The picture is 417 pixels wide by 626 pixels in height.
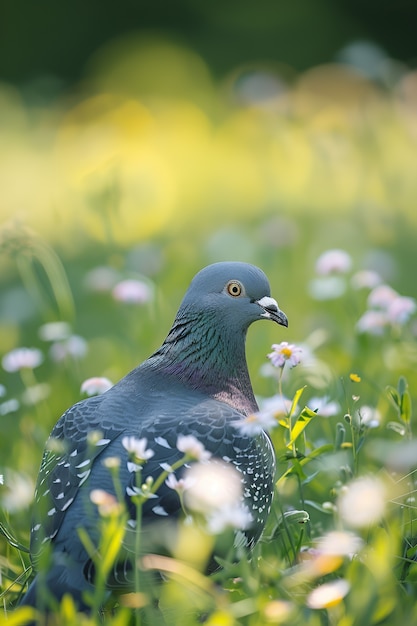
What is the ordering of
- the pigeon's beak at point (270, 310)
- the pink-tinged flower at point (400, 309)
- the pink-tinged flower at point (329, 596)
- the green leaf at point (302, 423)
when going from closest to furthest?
the pink-tinged flower at point (329, 596)
the green leaf at point (302, 423)
the pigeon's beak at point (270, 310)
the pink-tinged flower at point (400, 309)

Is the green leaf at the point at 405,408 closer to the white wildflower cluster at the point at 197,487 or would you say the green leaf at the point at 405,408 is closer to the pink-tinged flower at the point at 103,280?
the white wildflower cluster at the point at 197,487

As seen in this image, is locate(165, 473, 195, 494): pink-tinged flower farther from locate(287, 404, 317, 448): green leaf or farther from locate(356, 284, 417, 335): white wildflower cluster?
locate(356, 284, 417, 335): white wildflower cluster

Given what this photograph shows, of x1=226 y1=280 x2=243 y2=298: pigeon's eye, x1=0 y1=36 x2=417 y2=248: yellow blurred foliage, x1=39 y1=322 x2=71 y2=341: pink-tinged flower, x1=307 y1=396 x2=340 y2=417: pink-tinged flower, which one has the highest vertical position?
x1=0 y1=36 x2=417 y2=248: yellow blurred foliage

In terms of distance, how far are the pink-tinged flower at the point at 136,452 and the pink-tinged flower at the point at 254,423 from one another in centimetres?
20

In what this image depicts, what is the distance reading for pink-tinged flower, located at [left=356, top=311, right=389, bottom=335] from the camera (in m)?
2.83

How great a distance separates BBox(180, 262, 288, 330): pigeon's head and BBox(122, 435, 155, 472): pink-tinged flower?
0.46 metres

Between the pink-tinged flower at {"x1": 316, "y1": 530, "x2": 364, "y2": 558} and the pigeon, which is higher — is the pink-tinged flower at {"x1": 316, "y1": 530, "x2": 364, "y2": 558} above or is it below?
below

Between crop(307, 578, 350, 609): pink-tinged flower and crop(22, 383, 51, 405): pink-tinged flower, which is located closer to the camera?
crop(307, 578, 350, 609): pink-tinged flower

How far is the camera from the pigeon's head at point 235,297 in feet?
7.39

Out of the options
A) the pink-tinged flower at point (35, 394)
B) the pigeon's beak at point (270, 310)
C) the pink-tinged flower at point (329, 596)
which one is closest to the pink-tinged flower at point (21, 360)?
the pink-tinged flower at point (35, 394)

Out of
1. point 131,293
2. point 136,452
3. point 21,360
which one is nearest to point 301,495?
point 136,452

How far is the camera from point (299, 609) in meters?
1.70

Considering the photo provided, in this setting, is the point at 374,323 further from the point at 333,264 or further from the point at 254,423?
the point at 254,423

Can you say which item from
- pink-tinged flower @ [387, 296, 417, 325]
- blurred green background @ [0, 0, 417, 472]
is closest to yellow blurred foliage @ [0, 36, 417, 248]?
blurred green background @ [0, 0, 417, 472]
